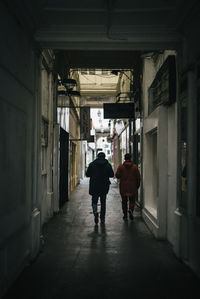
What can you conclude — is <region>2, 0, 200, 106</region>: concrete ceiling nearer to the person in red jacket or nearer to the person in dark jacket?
the person in dark jacket

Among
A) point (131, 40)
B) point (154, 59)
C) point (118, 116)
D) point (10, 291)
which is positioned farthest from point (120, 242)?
point (118, 116)

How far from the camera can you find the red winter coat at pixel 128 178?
9352 millimetres

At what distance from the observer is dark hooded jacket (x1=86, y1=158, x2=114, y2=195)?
29.3 ft

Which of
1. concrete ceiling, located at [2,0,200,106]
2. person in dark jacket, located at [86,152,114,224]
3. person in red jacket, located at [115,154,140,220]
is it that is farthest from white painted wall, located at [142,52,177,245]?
concrete ceiling, located at [2,0,200,106]

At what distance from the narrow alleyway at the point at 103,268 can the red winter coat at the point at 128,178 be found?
1.39 m

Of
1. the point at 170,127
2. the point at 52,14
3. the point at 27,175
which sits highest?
the point at 52,14

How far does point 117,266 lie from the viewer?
5.24 m

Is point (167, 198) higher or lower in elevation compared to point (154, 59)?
lower

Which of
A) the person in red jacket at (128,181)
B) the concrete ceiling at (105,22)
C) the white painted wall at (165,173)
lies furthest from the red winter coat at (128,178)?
the concrete ceiling at (105,22)

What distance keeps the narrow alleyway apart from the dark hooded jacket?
1114 millimetres

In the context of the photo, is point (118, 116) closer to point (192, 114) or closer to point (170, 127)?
point (170, 127)

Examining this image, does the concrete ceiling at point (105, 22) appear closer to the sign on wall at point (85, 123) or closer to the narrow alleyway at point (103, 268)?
the narrow alleyway at point (103, 268)

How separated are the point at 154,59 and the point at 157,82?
59.7 inches

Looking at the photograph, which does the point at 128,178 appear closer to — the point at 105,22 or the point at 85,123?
the point at 105,22
